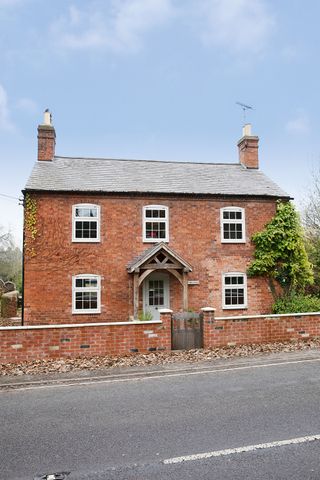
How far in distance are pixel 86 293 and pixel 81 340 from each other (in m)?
6.61

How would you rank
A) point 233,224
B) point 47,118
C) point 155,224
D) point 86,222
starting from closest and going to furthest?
point 86,222 < point 155,224 < point 233,224 < point 47,118

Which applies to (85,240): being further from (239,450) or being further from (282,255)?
(239,450)

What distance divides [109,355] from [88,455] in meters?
5.89

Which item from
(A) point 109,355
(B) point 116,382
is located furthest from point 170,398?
(A) point 109,355

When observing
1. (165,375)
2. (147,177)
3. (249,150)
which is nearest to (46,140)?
(147,177)

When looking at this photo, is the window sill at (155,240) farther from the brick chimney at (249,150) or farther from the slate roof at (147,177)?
the brick chimney at (249,150)

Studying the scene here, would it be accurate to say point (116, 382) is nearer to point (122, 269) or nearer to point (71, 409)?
point (71, 409)

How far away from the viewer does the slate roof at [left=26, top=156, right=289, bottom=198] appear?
17750 millimetres

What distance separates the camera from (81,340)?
10.5 m

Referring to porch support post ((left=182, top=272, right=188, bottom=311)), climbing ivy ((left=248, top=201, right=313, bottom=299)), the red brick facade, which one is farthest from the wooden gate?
climbing ivy ((left=248, top=201, right=313, bottom=299))

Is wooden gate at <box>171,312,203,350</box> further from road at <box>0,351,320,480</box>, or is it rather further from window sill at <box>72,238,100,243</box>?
window sill at <box>72,238,100,243</box>

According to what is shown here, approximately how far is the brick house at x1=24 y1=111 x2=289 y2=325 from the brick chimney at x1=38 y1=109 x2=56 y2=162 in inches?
2.0

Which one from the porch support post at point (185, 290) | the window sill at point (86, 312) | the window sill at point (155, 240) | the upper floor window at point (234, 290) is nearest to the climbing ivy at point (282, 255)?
the upper floor window at point (234, 290)

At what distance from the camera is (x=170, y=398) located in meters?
7.16
